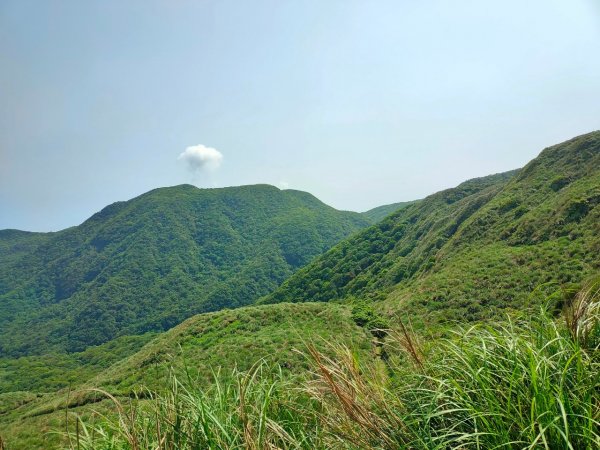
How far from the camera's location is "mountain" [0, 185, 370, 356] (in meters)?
103

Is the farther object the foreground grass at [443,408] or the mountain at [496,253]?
the mountain at [496,253]

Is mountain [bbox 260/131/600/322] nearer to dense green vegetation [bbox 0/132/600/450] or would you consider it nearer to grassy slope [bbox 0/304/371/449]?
dense green vegetation [bbox 0/132/600/450]

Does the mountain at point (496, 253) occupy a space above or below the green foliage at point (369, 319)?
above

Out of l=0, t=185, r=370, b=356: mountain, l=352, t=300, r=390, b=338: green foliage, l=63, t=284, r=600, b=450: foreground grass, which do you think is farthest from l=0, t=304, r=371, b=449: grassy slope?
l=0, t=185, r=370, b=356: mountain

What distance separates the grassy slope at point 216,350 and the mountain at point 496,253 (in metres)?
5.94

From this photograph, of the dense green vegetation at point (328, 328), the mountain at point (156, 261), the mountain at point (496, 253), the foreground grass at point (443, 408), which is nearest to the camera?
the foreground grass at point (443, 408)

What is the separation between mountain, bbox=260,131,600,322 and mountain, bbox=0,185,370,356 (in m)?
55.2

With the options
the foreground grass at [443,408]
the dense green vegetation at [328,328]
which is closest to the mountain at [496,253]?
the dense green vegetation at [328,328]

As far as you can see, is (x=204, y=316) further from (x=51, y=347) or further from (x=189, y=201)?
(x=189, y=201)

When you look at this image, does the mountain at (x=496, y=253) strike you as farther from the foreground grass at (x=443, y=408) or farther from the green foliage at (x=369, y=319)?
the foreground grass at (x=443, y=408)

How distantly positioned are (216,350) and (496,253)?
77.4ft

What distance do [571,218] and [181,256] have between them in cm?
12478

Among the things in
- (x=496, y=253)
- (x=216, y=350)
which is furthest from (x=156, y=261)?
(x=496, y=253)

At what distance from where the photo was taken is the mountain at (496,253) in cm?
2247
